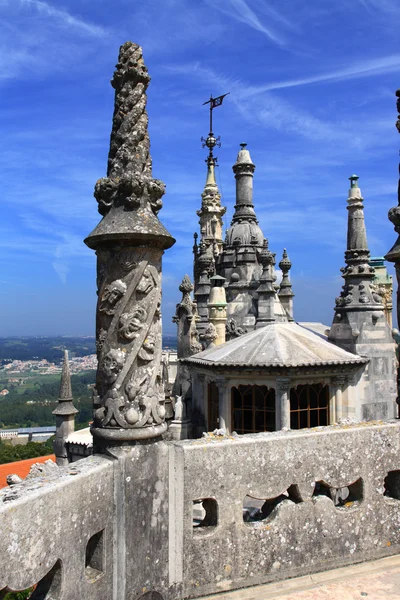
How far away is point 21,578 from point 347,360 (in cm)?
1157

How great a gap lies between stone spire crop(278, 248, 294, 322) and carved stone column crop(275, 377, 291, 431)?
14403 mm

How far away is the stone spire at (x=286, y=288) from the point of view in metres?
28.3

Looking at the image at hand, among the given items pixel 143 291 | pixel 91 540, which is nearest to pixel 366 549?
pixel 91 540

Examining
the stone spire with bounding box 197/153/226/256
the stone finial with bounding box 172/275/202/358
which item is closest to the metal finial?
the stone finial with bounding box 172/275/202/358

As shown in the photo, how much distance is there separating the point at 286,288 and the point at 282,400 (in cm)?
1557

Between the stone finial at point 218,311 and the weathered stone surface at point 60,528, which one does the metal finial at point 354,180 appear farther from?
the weathered stone surface at point 60,528

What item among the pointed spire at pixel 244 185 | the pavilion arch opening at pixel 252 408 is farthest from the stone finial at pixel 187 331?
the pointed spire at pixel 244 185

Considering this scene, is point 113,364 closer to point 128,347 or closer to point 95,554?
point 128,347

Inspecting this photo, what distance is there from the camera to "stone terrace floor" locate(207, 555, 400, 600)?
4.99m

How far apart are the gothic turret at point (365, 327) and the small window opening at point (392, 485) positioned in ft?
27.4

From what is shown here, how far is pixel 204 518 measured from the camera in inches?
209

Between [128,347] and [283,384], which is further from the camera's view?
[283,384]

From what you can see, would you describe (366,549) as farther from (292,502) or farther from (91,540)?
(91,540)

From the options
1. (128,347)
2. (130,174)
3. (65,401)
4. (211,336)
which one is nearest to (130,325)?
(128,347)
